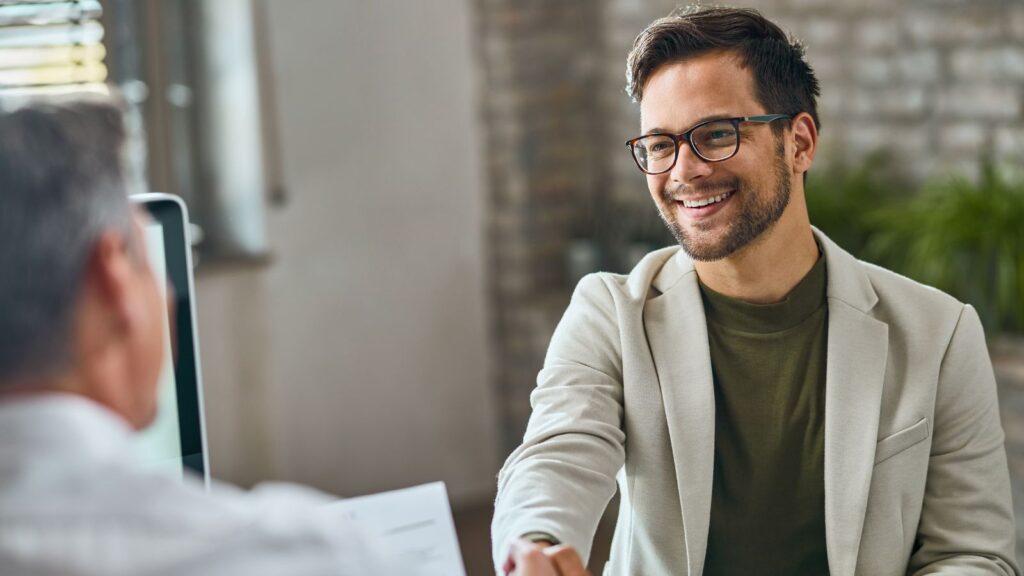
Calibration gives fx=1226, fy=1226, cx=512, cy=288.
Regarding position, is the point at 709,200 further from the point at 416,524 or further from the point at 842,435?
the point at 416,524

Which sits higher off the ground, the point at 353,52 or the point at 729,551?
the point at 353,52

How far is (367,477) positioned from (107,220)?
11.4 ft

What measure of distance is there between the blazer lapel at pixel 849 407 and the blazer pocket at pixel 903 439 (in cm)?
2

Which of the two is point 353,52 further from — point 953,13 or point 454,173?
point 953,13

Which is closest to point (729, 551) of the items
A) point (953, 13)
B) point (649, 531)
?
point (649, 531)

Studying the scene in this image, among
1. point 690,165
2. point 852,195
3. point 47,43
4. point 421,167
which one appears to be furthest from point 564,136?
point 690,165

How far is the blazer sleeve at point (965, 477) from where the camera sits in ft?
4.88

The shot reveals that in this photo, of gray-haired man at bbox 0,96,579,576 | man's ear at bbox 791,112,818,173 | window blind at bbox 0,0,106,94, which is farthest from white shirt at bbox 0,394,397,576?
window blind at bbox 0,0,106,94

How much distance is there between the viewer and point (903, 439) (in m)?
1.50

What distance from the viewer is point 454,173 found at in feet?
13.7

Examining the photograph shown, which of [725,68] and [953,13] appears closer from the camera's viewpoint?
[725,68]

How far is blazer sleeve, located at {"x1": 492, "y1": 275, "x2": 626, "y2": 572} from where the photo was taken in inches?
54.2

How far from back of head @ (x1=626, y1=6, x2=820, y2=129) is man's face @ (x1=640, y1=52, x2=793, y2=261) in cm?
1

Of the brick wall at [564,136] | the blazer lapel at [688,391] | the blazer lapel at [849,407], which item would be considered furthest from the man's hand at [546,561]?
the brick wall at [564,136]
